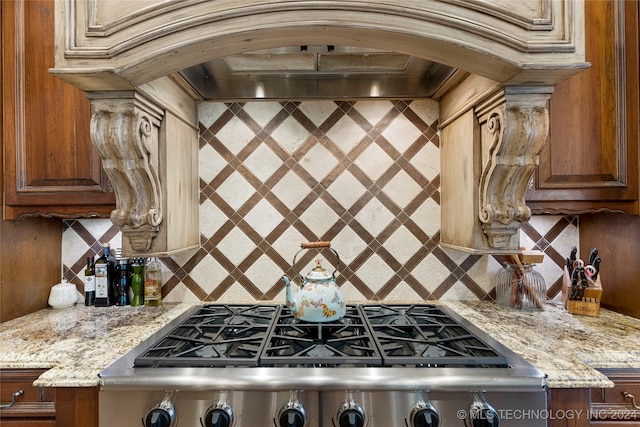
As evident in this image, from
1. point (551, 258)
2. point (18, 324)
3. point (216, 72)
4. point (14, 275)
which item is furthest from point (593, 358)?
point (14, 275)

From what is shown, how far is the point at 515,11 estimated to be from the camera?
1.07m

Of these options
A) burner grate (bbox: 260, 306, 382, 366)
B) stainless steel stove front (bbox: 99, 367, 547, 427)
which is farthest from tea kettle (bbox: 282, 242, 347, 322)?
stainless steel stove front (bbox: 99, 367, 547, 427)

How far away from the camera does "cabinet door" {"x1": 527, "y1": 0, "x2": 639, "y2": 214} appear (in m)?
1.37

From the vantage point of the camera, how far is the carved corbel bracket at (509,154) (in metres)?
1.19

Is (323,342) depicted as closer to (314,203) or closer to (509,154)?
(314,203)

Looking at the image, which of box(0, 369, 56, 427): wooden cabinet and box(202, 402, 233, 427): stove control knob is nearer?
box(202, 402, 233, 427): stove control knob

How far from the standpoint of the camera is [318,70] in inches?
61.6

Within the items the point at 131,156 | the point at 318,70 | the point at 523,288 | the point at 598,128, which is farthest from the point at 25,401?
the point at 598,128

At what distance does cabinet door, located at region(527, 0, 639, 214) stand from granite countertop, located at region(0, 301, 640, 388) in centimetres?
48

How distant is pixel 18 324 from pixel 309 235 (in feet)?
4.18

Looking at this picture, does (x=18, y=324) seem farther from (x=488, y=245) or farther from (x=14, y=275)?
(x=488, y=245)

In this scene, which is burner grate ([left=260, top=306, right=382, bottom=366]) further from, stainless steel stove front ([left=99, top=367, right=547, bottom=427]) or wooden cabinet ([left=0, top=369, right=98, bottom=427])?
wooden cabinet ([left=0, top=369, right=98, bottom=427])

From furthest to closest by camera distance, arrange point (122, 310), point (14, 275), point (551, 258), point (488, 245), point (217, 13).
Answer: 1. point (551, 258)
2. point (122, 310)
3. point (14, 275)
4. point (488, 245)
5. point (217, 13)

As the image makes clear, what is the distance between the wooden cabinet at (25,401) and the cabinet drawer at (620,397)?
1711 millimetres
